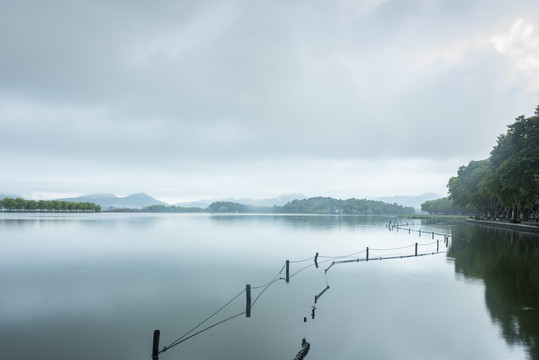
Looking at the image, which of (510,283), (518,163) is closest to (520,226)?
(518,163)

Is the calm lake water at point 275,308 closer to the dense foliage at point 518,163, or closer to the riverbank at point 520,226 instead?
the dense foliage at point 518,163

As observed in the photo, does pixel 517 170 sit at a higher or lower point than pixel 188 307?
higher

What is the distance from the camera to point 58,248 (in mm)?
45531

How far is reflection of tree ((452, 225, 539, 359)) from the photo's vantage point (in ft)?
47.5

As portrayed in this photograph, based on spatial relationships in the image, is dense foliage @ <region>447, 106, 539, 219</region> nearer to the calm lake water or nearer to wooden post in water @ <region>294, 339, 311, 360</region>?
the calm lake water

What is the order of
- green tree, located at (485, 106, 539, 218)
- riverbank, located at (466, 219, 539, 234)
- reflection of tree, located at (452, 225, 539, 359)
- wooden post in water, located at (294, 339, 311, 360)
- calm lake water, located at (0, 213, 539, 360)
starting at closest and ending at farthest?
wooden post in water, located at (294, 339, 311, 360)
calm lake water, located at (0, 213, 539, 360)
reflection of tree, located at (452, 225, 539, 359)
green tree, located at (485, 106, 539, 218)
riverbank, located at (466, 219, 539, 234)

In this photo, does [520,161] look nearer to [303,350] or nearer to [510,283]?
[510,283]

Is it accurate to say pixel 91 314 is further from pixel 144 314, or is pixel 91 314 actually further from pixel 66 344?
pixel 66 344

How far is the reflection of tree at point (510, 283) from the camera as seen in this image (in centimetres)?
1447

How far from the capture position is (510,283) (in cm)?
2289

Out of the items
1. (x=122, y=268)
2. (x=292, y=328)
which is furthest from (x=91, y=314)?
(x=122, y=268)

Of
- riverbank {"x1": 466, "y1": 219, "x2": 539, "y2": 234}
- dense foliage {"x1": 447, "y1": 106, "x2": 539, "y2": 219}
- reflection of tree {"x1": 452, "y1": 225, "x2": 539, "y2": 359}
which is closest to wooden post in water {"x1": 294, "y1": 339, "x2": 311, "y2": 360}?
reflection of tree {"x1": 452, "y1": 225, "x2": 539, "y2": 359}

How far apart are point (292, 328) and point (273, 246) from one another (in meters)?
33.9

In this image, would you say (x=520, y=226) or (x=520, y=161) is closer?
(x=520, y=161)
